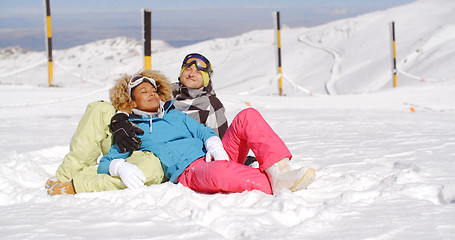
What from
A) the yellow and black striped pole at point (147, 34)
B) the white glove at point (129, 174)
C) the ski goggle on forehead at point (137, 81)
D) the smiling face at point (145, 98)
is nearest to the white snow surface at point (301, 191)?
the white glove at point (129, 174)

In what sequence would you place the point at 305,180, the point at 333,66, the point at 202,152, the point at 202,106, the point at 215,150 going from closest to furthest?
the point at 305,180 < the point at 215,150 < the point at 202,152 < the point at 202,106 < the point at 333,66

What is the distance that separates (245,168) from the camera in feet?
9.10

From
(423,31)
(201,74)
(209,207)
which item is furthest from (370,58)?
(209,207)

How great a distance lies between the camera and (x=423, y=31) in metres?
18.1

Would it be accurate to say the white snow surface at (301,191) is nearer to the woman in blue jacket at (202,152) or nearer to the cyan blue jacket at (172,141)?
the woman in blue jacket at (202,152)

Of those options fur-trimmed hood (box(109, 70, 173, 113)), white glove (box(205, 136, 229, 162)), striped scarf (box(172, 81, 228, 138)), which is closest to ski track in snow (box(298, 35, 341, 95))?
striped scarf (box(172, 81, 228, 138))

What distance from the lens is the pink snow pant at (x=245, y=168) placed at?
271 centimetres

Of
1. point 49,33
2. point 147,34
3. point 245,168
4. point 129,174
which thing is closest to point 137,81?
point 129,174

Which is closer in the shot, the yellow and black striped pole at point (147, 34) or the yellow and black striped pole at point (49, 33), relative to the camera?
the yellow and black striped pole at point (147, 34)

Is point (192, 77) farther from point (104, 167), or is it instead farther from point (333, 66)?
point (333, 66)

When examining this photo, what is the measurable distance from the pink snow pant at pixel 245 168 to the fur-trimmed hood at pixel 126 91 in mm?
732

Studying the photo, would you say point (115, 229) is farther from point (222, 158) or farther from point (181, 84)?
point (181, 84)

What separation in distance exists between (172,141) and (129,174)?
403 mm

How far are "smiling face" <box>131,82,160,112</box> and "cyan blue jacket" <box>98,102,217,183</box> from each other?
0.29ft
